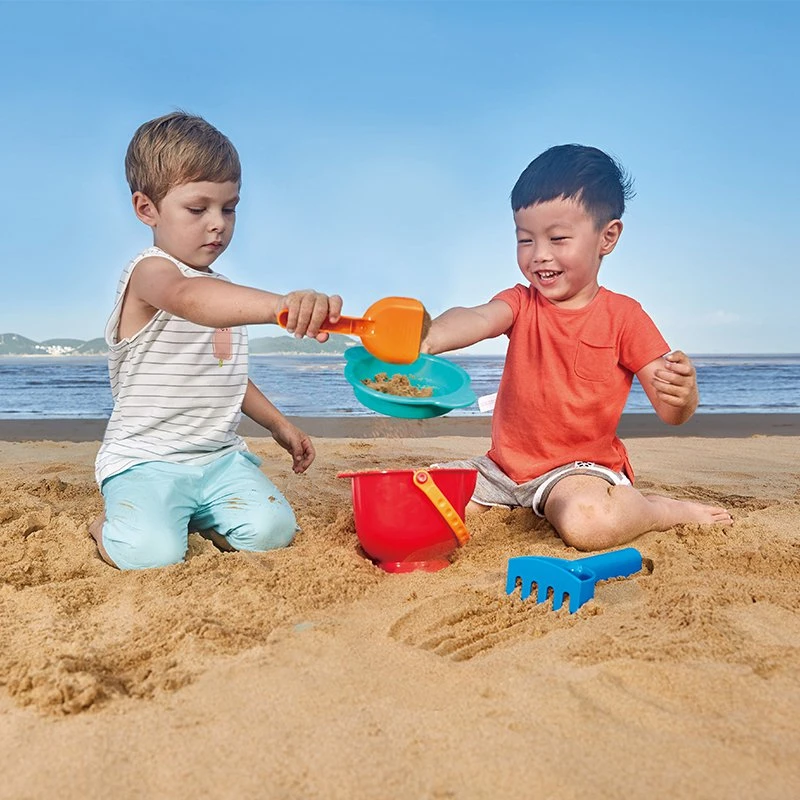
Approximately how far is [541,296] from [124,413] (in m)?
1.38

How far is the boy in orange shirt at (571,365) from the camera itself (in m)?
2.24

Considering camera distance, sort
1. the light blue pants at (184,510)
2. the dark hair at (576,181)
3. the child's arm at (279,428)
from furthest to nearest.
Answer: the child's arm at (279,428) < the dark hair at (576,181) < the light blue pants at (184,510)

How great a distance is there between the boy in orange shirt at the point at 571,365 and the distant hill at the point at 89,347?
1751 centimetres

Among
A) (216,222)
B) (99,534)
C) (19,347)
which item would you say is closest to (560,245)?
(216,222)

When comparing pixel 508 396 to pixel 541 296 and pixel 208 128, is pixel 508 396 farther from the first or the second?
pixel 208 128

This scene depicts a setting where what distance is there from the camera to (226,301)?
1.75 m

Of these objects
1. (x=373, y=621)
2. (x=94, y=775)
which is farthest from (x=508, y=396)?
(x=94, y=775)

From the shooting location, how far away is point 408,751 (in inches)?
40.4

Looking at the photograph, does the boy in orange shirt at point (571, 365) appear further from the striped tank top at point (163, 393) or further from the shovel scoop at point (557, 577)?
the striped tank top at point (163, 393)

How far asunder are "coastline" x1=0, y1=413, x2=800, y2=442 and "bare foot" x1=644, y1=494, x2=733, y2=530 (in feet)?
10.1

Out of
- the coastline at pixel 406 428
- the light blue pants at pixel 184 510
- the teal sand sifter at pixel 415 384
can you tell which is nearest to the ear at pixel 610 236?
the teal sand sifter at pixel 415 384

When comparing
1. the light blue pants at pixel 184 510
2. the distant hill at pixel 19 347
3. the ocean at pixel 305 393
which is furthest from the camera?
the distant hill at pixel 19 347

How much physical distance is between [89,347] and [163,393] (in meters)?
21.5

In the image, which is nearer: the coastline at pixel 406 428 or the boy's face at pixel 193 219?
the boy's face at pixel 193 219
